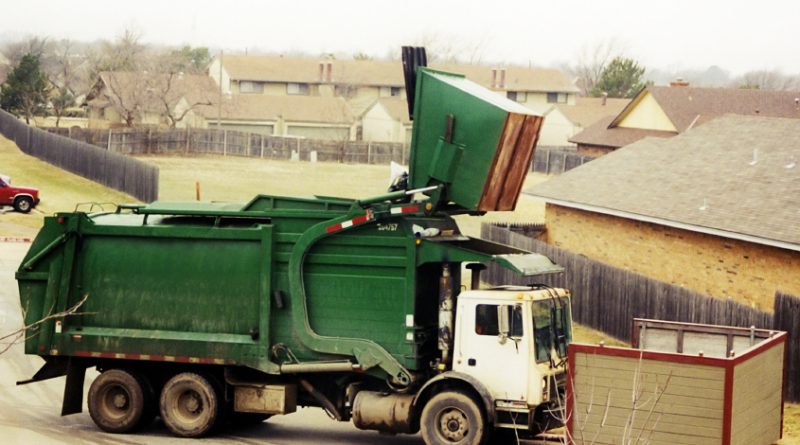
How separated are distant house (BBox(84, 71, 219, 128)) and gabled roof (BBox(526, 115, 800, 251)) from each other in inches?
2249

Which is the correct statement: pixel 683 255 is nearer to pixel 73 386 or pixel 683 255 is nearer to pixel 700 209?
pixel 700 209

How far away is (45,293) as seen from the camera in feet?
56.5

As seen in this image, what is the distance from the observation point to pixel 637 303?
27.1m

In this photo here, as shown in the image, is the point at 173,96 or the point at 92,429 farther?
the point at 173,96

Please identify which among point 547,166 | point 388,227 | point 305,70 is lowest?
point 388,227

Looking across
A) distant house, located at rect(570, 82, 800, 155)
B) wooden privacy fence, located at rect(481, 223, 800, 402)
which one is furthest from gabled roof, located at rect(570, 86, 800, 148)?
wooden privacy fence, located at rect(481, 223, 800, 402)

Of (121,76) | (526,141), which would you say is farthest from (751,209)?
(121,76)

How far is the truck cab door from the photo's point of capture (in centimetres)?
1552

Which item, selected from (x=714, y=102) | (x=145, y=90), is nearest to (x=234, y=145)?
Result: (x=145, y=90)

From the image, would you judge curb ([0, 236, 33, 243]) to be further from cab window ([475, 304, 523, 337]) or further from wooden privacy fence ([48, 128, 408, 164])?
wooden privacy fence ([48, 128, 408, 164])

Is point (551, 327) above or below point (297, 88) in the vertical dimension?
below

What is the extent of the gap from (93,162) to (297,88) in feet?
213

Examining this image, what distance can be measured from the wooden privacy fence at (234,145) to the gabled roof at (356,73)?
29858mm

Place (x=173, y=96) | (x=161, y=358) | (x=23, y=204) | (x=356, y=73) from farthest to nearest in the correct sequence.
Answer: (x=356, y=73) < (x=173, y=96) < (x=23, y=204) < (x=161, y=358)
